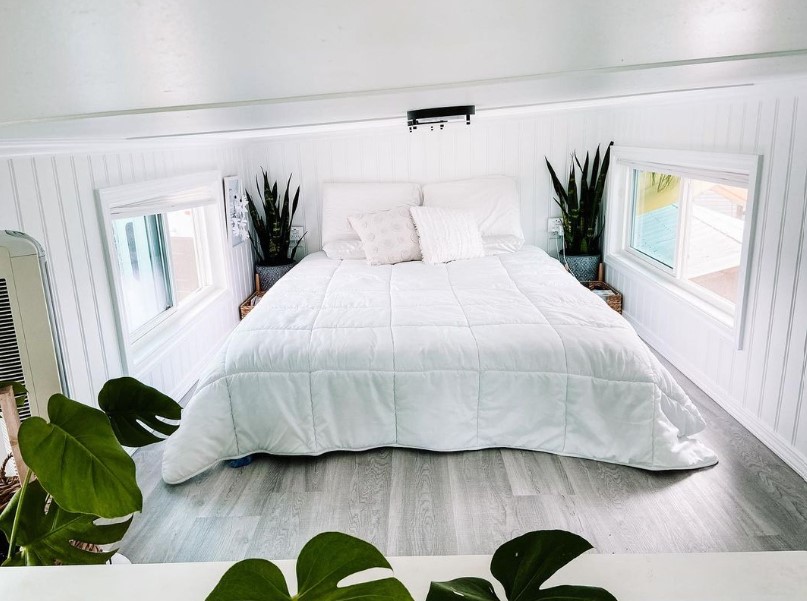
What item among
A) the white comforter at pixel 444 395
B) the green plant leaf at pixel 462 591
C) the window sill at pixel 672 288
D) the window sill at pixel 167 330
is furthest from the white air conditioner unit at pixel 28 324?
the window sill at pixel 672 288

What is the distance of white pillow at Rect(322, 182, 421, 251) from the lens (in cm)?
440

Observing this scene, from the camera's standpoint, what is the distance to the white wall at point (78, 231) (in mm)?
2098

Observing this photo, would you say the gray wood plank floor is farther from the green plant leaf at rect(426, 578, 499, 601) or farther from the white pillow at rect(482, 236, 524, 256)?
the white pillow at rect(482, 236, 524, 256)

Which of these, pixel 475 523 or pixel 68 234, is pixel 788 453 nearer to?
pixel 475 523

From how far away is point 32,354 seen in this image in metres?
0.97

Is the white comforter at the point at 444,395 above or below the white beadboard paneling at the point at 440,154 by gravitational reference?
below

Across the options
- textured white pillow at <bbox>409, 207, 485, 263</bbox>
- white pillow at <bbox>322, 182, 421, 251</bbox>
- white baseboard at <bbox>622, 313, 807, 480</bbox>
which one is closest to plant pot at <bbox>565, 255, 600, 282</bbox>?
white baseboard at <bbox>622, 313, 807, 480</bbox>

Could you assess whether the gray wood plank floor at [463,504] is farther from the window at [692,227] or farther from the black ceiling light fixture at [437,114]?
the black ceiling light fixture at [437,114]

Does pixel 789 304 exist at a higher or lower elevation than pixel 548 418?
higher

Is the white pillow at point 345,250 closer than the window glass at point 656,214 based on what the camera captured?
No

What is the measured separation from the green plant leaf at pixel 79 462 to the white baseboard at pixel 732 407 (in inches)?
108

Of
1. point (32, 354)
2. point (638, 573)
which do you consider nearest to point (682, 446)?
point (638, 573)

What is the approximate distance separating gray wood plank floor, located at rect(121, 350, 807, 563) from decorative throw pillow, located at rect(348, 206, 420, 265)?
1633 mm

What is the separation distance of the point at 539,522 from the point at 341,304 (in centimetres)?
153
